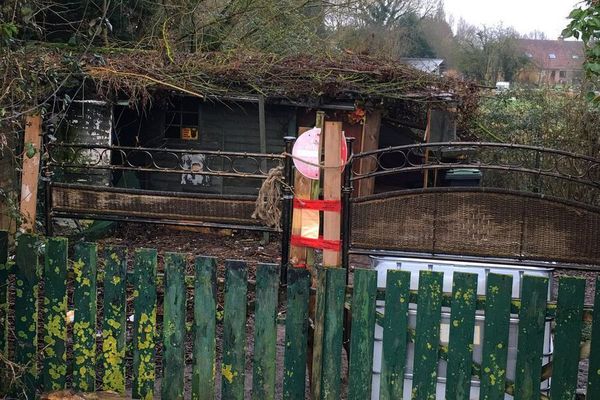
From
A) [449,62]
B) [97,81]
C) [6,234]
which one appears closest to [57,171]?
[97,81]

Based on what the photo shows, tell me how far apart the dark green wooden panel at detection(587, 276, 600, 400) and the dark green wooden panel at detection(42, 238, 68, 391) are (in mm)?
2964

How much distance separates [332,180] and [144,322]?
1970mm

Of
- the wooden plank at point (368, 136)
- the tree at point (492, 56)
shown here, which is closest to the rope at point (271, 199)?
A: the wooden plank at point (368, 136)

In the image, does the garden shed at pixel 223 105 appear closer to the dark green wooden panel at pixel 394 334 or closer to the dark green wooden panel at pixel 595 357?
the dark green wooden panel at pixel 394 334

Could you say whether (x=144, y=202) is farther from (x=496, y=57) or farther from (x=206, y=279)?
(x=496, y=57)

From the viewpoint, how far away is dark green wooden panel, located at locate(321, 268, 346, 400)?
12.5 ft

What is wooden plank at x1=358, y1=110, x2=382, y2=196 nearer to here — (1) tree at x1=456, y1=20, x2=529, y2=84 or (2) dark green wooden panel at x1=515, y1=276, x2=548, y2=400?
(2) dark green wooden panel at x1=515, y1=276, x2=548, y2=400

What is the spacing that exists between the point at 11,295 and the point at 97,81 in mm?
5602

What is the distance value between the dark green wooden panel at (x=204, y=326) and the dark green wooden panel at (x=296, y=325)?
17.2 inches

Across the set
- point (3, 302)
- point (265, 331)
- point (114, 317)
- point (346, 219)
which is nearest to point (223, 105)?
point (346, 219)

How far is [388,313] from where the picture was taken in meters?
3.72

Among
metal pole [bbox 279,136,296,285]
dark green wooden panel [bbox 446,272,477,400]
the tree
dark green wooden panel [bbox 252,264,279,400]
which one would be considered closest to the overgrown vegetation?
metal pole [bbox 279,136,296,285]

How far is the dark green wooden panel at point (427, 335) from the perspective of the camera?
3637mm

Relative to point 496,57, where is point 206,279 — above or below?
below
